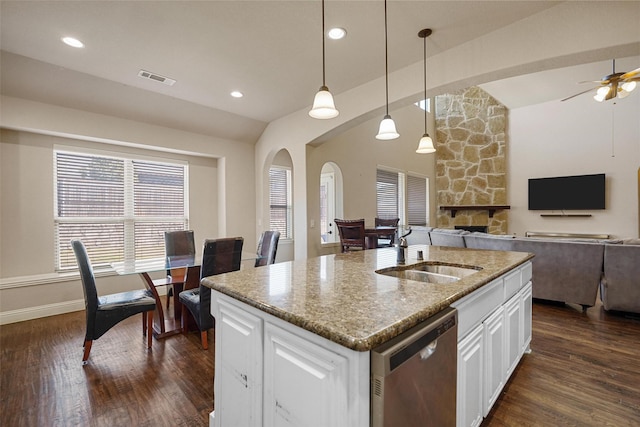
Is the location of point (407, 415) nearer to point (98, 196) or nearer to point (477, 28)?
point (477, 28)

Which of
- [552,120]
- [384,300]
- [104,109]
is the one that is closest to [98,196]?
[104,109]

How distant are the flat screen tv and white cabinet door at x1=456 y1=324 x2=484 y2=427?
7205 millimetres

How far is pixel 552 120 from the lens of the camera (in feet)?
23.2

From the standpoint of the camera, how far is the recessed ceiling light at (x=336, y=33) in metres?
2.58

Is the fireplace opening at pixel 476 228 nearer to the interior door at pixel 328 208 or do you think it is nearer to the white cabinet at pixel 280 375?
the interior door at pixel 328 208

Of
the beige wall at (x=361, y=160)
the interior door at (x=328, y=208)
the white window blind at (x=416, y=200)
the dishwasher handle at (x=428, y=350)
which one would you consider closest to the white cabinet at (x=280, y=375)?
the dishwasher handle at (x=428, y=350)

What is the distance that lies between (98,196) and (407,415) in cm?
460

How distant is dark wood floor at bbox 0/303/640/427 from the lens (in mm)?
1811

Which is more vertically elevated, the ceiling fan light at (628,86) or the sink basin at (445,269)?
the ceiling fan light at (628,86)

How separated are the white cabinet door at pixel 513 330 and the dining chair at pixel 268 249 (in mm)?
2286

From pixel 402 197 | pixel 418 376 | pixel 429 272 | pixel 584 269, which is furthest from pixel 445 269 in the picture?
pixel 402 197

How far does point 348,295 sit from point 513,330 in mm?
1477

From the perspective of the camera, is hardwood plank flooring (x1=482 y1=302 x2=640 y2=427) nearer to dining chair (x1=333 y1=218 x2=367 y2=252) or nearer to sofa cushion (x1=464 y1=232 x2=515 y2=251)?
sofa cushion (x1=464 y1=232 x2=515 y2=251)

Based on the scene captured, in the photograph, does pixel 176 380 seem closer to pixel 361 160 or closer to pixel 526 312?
pixel 526 312
